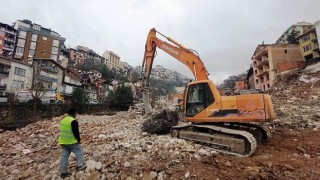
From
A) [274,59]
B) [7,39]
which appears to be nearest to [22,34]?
[7,39]

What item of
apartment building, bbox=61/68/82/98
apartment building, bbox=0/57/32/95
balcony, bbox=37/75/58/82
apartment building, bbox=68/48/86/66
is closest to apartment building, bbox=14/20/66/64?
apartment building, bbox=61/68/82/98

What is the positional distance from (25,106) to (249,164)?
20.8 m

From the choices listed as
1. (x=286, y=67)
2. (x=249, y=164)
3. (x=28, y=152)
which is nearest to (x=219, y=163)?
(x=249, y=164)

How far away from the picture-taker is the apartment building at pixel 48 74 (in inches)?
1464

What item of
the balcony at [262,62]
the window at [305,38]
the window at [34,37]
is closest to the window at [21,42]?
the window at [34,37]

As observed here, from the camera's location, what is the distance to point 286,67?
34.4 meters

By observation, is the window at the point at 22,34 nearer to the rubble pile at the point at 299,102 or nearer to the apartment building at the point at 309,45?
the rubble pile at the point at 299,102

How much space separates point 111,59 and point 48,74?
2749 inches

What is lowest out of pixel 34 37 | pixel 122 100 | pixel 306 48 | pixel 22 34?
pixel 122 100

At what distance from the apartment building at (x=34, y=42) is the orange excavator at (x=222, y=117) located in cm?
5419

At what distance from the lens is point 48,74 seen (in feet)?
130

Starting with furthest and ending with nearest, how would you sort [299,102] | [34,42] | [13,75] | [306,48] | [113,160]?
[34,42] → [306,48] → [13,75] → [299,102] → [113,160]

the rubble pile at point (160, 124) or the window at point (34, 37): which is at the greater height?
the window at point (34, 37)

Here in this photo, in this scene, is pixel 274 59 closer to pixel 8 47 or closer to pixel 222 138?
pixel 222 138
